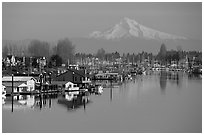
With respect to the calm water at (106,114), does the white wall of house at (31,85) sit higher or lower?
higher

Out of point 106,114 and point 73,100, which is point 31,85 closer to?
point 73,100

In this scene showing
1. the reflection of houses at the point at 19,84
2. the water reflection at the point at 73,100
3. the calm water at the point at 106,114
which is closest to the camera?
the calm water at the point at 106,114

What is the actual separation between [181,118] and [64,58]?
17.7 ft

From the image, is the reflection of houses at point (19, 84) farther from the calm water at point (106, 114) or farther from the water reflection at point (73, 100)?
the water reflection at point (73, 100)

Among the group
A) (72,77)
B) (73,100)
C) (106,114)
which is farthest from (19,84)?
(106,114)

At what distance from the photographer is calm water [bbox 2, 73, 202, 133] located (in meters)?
3.63

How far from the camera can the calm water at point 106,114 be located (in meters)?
3.63

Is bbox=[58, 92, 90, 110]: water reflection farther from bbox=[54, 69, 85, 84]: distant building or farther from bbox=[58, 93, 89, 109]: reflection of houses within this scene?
bbox=[54, 69, 85, 84]: distant building

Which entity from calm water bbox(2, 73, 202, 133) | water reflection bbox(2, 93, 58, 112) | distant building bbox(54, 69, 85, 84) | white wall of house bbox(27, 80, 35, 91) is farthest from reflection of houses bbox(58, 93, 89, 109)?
distant building bbox(54, 69, 85, 84)

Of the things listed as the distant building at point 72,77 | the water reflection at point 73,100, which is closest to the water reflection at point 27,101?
the water reflection at point 73,100

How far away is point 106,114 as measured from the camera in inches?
164

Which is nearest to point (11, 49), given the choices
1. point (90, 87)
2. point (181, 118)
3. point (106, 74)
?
point (90, 87)

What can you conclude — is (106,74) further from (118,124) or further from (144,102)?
(118,124)

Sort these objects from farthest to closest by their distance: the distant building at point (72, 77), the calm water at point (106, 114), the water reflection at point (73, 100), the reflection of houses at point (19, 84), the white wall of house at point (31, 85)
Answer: the distant building at point (72, 77) → the white wall of house at point (31, 85) → the reflection of houses at point (19, 84) → the water reflection at point (73, 100) → the calm water at point (106, 114)
